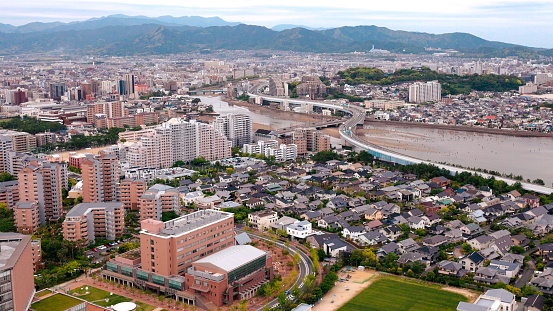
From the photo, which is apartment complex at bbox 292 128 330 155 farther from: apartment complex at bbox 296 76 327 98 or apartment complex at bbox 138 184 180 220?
apartment complex at bbox 296 76 327 98

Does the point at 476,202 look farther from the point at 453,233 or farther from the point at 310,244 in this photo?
the point at 310,244

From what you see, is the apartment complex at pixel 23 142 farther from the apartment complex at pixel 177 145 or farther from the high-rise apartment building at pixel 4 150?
the apartment complex at pixel 177 145

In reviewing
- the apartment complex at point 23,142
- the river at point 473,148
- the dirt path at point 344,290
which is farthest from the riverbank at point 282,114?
the dirt path at point 344,290

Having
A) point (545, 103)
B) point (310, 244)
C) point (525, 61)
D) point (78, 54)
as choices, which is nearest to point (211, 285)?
point (310, 244)

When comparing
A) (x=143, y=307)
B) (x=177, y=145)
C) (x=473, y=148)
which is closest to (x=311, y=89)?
(x=473, y=148)

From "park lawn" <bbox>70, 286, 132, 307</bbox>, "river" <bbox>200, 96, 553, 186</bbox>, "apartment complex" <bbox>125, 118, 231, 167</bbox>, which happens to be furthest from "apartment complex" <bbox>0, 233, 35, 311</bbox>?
"river" <bbox>200, 96, 553, 186</bbox>
